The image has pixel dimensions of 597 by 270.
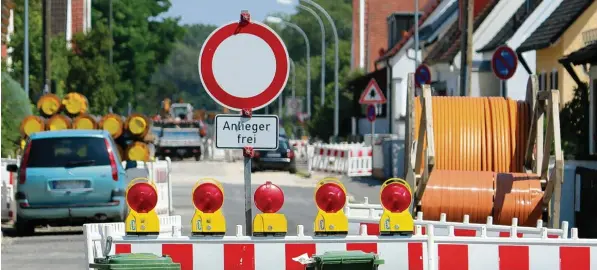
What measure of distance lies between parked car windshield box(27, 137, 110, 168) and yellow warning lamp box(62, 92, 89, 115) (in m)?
8.75

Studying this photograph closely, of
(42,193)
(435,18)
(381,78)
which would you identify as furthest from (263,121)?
(381,78)

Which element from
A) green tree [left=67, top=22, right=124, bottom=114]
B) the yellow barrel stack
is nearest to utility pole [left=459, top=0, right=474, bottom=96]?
the yellow barrel stack

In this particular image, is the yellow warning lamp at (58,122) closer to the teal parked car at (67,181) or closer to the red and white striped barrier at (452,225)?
the teal parked car at (67,181)

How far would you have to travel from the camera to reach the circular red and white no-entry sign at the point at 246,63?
34.2 feet

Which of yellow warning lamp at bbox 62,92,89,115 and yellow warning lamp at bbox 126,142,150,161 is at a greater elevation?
yellow warning lamp at bbox 62,92,89,115

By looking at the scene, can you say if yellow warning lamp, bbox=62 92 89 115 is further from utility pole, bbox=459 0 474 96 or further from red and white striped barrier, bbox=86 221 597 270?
red and white striped barrier, bbox=86 221 597 270

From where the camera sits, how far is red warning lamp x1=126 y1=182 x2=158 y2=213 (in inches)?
379

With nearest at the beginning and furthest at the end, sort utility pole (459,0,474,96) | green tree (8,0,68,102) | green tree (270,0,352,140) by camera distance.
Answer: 1. utility pole (459,0,474,96)
2. green tree (8,0,68,102)
3. green tree (270,0,352,140)

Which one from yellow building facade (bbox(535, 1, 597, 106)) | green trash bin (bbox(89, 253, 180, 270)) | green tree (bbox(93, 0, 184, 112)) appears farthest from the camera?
green tree (bbox(93, 0, 184, 112))

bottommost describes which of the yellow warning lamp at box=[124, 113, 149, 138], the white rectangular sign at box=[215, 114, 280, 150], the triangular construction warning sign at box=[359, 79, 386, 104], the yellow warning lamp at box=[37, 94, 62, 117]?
the yellow warning lamp at box=[124, 113, 149, 138]

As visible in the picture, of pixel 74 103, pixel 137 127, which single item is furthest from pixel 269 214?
pixel 74 103

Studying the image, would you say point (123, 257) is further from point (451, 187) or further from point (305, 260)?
point (451, 187)

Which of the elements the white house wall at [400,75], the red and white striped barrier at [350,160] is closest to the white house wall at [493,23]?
the red and white striped barrier at [350,160]

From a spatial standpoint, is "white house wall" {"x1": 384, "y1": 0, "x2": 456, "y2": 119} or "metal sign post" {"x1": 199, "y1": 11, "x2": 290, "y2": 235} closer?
"metal sign post" {"x1": 199, "y1": 11, "x2": 290, "y2": 235}
